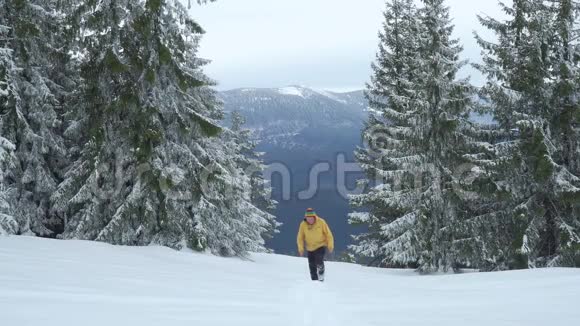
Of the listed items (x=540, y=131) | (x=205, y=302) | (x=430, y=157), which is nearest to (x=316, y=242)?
(x=205, y=302)

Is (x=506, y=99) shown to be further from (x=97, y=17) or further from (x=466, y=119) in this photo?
(x=97, y=17)

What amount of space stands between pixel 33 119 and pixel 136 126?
205 inches

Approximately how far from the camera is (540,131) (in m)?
15.0

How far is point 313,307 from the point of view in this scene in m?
5.94

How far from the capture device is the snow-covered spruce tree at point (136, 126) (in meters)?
13.8

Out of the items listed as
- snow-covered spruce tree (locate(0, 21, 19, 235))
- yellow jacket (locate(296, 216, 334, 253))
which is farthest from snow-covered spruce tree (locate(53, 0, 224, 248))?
yellow jacket (locate(296, 216, 334, 253))

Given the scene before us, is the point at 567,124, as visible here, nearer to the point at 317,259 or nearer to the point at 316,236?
the point at 316,236

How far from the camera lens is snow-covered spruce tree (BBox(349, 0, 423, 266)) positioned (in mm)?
19000

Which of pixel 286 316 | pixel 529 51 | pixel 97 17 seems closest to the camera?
pixel 286 316

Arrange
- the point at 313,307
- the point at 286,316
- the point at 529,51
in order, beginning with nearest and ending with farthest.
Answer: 1. the point at 286,316
2. the point at 313,307
3. the point at 529,51

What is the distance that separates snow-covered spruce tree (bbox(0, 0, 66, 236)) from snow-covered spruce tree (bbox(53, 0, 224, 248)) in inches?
86.7

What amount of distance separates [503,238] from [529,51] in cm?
704

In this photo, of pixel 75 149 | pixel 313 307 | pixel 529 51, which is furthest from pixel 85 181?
pixel 529 51

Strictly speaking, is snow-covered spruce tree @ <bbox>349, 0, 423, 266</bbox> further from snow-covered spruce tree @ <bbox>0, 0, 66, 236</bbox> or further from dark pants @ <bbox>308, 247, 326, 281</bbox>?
snow-covered spruce tree @ <bbox>0, 0, 66, 236</bbox>
